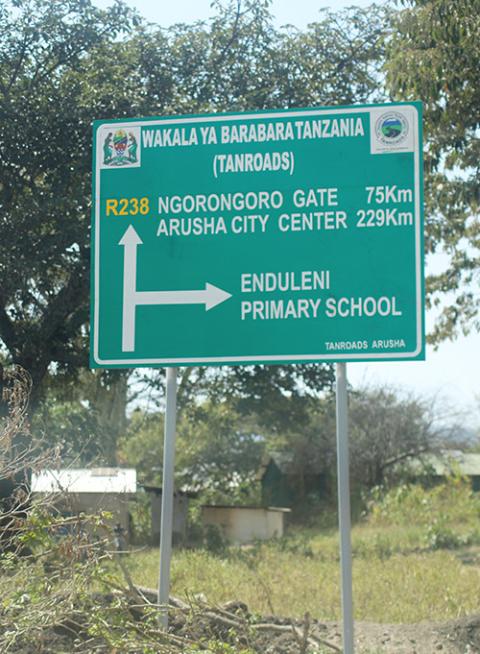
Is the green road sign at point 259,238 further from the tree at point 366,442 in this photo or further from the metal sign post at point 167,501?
the tree at point 366,442

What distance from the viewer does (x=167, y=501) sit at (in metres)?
6.61

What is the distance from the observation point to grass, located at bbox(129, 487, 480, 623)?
11.3 meters

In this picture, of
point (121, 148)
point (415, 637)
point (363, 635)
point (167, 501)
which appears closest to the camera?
point (167, 501)

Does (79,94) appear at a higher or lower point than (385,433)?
higher

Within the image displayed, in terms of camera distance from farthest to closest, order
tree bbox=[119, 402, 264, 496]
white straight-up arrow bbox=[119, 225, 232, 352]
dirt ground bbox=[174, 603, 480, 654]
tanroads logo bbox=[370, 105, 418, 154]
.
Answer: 1. tree bbox=[119, 402, 264, 496]
2. dirt ground bbox=[174, 603, 480, 654]
3. white straight-up arrow bbox=[119, 225, 232, 352]
4. tanroads logo bbox=[370, 105, 418, 154]

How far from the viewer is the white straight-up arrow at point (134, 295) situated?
6586 millimetres

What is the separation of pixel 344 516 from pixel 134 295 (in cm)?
189

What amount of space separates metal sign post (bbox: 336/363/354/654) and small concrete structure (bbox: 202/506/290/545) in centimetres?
1772

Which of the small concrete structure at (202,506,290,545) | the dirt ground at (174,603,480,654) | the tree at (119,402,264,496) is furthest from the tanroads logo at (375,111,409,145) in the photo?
the tree at (119,402,264,496)

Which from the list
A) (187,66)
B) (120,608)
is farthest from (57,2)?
(120,608)

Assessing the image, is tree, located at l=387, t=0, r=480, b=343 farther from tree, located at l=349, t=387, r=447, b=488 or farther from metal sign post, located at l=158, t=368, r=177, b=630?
tree, located at l=349, t=387, r=447, b=488

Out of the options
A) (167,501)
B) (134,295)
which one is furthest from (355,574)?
(134,295)

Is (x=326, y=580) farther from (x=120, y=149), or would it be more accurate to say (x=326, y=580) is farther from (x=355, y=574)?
(x=120, y=149)

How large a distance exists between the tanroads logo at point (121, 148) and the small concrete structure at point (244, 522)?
1767 cm
